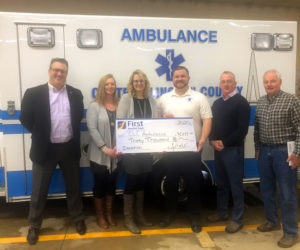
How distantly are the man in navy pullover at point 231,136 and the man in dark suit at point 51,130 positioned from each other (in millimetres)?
1702

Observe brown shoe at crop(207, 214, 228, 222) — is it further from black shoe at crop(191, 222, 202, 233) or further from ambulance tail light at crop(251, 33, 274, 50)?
ambulance tail light at crop(251, 33, 274, 50)

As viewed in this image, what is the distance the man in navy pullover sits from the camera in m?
3.34

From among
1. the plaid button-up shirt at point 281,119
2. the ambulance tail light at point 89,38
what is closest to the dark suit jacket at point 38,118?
the ambulance tail light at point 89,38

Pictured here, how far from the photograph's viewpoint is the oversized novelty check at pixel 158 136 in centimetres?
329

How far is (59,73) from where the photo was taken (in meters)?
3.15

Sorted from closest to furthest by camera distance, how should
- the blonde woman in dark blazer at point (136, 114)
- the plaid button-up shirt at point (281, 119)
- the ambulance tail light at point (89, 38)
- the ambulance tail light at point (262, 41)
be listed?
the plaid button-up shirt at point (281, 119) < the blonde woman in dark blazer at point (136, 114) < the ambulance tail light at point (89, 38) < the ambulance tail light at point (262, 41)

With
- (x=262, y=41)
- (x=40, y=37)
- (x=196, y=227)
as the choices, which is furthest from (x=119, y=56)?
(x=196, y=227)

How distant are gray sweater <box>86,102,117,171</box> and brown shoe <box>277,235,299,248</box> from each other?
7.02 ft

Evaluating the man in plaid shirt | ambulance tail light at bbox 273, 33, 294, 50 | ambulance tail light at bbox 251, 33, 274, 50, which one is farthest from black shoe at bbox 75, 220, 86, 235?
ambulance tail light at bbox 273, 33, 294, 50

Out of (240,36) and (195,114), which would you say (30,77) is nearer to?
(195,114)

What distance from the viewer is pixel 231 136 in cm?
335

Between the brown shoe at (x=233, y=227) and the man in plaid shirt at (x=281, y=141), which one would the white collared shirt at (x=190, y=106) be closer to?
the man in plaid shirt at (x=281, y=141)

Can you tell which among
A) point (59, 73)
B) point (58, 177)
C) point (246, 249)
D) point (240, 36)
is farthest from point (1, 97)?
point (246, 249)

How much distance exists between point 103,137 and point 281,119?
2.03 meters
